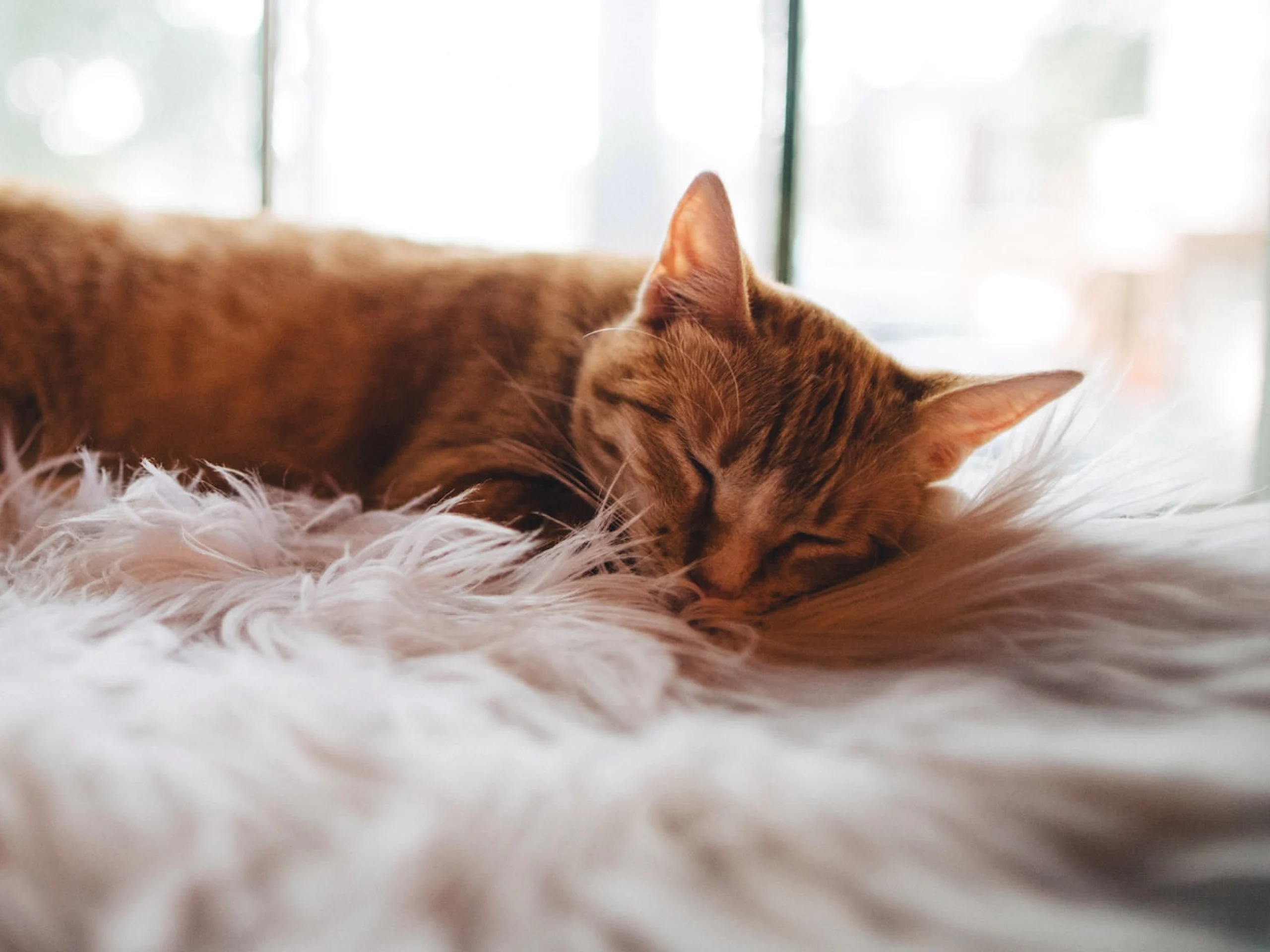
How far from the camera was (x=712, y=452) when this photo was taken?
2.77 ft

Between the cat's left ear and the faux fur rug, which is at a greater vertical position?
the cat's left ear

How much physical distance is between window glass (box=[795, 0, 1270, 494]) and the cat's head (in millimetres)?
698

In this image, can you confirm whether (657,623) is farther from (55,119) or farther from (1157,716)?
(55,119)

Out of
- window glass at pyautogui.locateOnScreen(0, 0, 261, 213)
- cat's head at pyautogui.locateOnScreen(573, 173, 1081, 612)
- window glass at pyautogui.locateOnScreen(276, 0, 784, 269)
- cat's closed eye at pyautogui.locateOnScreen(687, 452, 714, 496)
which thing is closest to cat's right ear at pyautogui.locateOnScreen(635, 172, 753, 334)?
cat's head at pyautogui.locateOnScreen(573, 173, 1081, 612)

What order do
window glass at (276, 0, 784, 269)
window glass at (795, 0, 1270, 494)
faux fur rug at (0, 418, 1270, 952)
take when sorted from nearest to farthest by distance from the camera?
faux fur rug at (0, 418, 1270, 952) < window glass at (795, 0, 1270, 494) < window glass at (276, 0, 784, 269)

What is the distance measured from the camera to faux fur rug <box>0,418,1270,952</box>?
37 centimetres

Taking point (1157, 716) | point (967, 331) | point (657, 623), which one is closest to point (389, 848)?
point (657, 623)

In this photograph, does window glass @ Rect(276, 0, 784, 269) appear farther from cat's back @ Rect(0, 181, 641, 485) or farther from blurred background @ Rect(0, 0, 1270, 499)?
cat's back @ Rect(0, 181, 641, 485)

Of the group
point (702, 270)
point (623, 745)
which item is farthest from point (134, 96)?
point (623, 745)

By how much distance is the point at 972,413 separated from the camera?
846 millimetres

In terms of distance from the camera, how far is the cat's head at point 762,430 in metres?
0.82

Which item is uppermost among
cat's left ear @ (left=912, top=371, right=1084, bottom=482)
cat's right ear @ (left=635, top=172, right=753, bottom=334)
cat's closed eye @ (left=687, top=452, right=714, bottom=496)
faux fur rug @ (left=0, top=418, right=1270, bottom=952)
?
cat's right ear @ (left=635, top=172, right=753, bottom=334)

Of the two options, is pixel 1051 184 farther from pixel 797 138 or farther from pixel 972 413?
pixel 972 413

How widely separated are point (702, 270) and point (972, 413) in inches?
12.2
